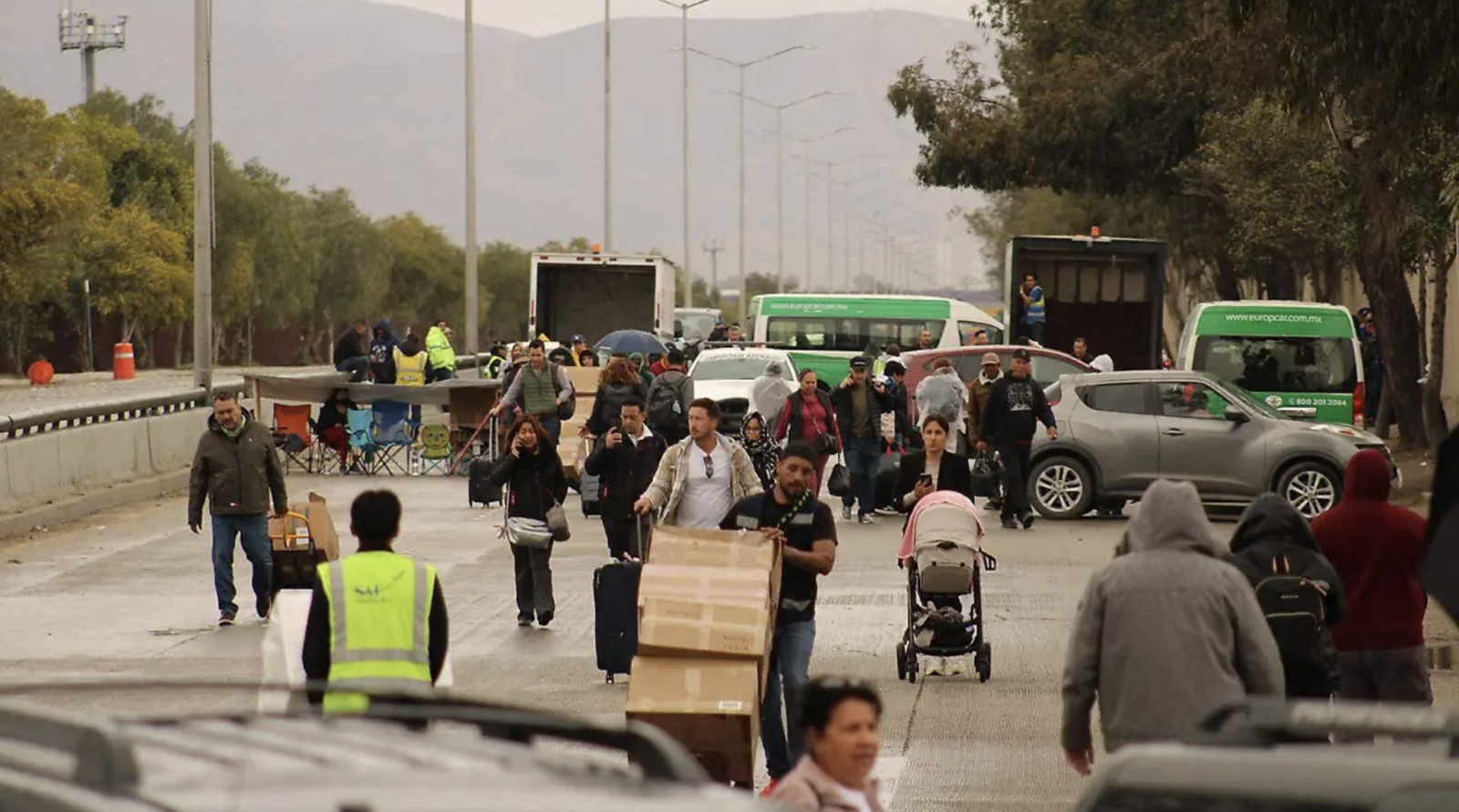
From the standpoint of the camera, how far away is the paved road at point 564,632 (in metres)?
11.6

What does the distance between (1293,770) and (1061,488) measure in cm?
2032

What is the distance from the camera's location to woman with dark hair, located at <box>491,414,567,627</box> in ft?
52.1

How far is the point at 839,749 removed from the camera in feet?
20.6

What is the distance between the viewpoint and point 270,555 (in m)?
16.5

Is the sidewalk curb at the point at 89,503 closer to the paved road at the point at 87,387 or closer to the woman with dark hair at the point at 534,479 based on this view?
the woman with dark hair at the point at 534,479

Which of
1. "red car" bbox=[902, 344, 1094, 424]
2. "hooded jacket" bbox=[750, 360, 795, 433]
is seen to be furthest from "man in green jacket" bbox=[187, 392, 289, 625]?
"red car" bbox=[902, 344, 1094, 424]

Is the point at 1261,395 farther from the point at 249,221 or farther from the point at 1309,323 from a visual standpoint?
the point at 249,221

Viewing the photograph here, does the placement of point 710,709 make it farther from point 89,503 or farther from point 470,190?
point 470,190

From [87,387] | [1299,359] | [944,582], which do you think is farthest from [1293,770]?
[87,387]

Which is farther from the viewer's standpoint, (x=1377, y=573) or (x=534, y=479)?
(x=534, y=479)

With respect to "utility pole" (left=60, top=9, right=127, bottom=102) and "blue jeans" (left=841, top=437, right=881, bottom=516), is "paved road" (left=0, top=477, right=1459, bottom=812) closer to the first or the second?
"blue jeans" (left=841, top=437, right=881, bottom=516)

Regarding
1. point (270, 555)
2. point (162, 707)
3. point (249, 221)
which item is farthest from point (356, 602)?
point (249, 221)

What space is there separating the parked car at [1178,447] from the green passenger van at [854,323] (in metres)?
18.8

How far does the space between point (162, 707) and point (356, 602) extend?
5.17 meters
